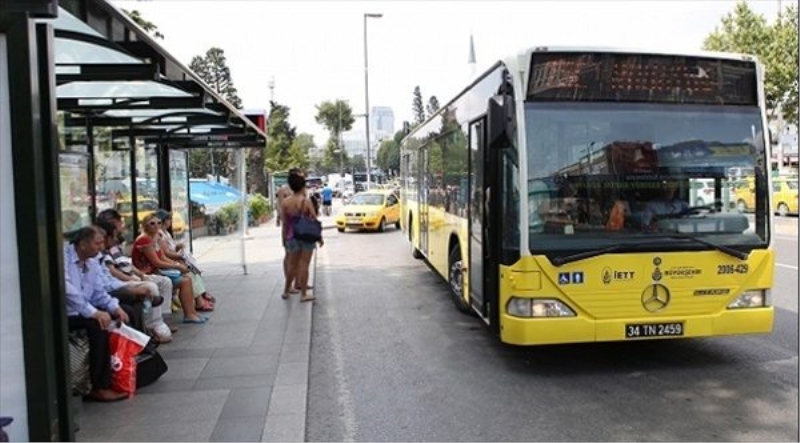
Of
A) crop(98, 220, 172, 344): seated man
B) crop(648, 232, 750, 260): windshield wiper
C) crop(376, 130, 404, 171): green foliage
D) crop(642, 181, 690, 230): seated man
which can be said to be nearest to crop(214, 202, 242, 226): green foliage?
crop(98, 220, 172, 344): seated man

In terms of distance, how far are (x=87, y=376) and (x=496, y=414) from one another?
3.00 m

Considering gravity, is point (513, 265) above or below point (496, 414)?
above

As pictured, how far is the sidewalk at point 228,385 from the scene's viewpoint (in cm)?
456

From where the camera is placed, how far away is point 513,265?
5406mm

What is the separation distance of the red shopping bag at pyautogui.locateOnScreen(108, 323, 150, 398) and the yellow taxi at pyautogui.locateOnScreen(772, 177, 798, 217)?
2651 centimetres

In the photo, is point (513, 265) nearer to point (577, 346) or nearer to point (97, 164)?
point (577, 346)

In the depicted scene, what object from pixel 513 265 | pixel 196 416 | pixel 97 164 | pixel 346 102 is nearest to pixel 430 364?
pixel 513 265

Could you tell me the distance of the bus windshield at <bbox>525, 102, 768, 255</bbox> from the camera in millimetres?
5414

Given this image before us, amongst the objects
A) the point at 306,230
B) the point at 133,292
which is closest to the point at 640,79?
the point at 133,292

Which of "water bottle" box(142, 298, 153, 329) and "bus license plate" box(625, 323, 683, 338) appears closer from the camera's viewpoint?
"bus license plate" box(625, 323, 683, 338)

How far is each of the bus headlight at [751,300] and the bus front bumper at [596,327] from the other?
0.05 metres

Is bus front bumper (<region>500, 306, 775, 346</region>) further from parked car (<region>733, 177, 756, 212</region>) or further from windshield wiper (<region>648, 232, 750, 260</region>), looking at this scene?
parked car (<region>733, 177, 756, 212</region>)

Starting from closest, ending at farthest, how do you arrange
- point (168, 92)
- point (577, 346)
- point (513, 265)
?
point (513, 265), point (577, 346), point (168, 92)

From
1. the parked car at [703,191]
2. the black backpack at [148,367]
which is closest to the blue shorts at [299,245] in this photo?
the black backpack at [148,367]
